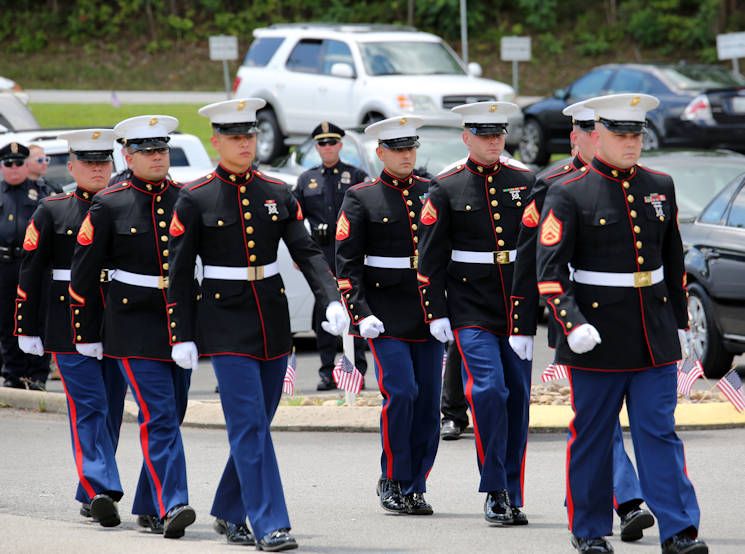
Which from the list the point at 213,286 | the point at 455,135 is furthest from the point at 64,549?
the point at 455,135

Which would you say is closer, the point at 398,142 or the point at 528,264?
the point at 528,264

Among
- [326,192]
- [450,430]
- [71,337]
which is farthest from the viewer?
[326,192]

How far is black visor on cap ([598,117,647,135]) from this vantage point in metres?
6.29

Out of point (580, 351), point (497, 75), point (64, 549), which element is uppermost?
point (580, 351)

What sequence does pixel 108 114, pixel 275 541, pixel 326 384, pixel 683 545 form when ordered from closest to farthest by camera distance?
1. pixel 683 545
2. pixel 275 541
3. pixel 326 384
4. pixel 108 114

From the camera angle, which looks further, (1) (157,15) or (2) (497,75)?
(1) (157,15)

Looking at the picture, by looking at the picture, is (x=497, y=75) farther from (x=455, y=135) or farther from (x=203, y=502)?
(x=203, y=502)

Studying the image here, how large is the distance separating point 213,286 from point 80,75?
125 feet

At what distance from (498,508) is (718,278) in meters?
4.82

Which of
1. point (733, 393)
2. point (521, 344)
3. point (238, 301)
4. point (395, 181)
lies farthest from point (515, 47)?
point (238, 301)

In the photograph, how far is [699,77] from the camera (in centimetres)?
2220

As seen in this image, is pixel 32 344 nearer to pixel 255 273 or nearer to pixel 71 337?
pixel 71 337

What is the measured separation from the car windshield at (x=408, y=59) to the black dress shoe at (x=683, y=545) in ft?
52.2

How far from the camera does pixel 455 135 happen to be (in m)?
15.9
